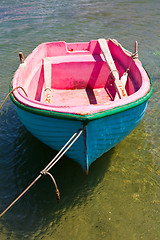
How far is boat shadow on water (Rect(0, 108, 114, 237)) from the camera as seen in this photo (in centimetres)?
357

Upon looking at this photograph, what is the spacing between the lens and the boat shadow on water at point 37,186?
141 inches

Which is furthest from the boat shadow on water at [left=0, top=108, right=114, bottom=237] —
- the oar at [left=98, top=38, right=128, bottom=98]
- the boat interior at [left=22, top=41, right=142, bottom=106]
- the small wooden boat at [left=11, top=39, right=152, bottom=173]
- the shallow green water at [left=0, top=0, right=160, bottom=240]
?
the boat interior at [left=22, top=41, right=142, bottom=106]

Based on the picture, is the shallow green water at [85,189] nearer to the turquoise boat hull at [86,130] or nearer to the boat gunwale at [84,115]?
the turquoise boat hull at [86,130]

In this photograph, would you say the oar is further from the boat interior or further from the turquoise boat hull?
the turquoise boat hull

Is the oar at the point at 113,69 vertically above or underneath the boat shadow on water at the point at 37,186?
above

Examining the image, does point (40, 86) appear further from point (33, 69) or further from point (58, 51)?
point (58, 51)

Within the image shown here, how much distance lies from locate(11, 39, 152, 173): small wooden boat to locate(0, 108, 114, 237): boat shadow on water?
0.55 m

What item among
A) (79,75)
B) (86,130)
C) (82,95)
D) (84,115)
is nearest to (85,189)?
(86,130)

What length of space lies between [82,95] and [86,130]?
292 centimetres

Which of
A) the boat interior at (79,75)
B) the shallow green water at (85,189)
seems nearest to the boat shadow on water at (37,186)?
the shallow green water at (85,189)

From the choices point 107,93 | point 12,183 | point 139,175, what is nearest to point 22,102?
point 12,183

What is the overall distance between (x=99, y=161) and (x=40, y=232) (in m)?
1.70

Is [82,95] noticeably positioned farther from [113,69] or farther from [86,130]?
[86,130]

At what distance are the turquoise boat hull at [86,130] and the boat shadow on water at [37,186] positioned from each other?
0.56m
